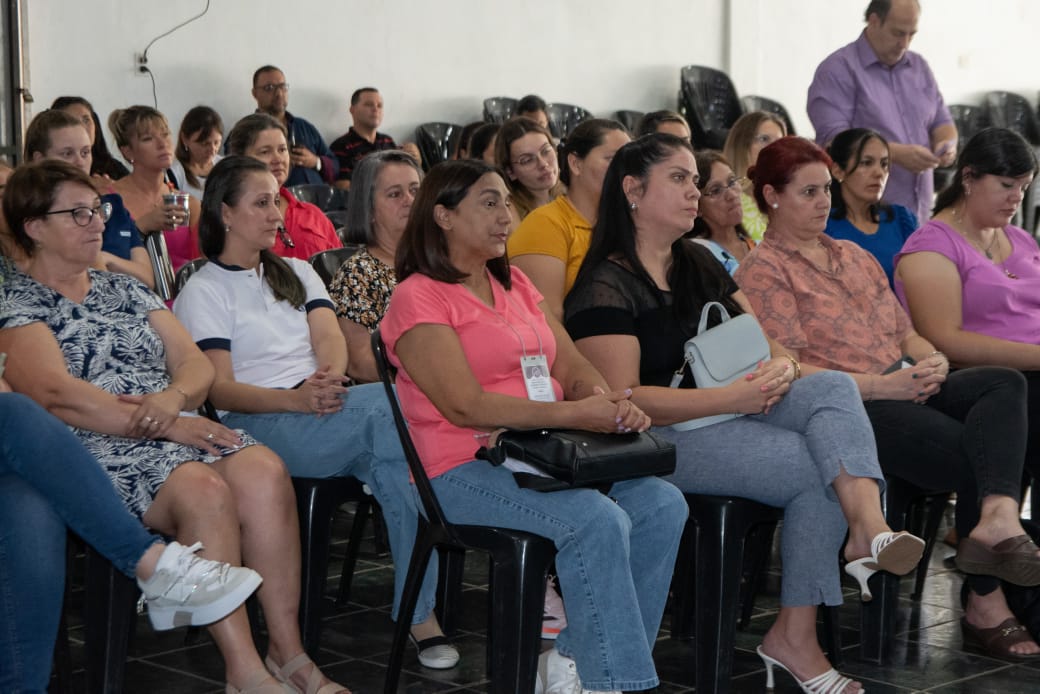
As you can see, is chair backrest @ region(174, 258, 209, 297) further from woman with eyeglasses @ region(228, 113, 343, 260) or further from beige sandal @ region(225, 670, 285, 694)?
beige sandal @ region(225, 670, 285, 694)

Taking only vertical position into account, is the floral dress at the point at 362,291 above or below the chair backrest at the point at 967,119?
below

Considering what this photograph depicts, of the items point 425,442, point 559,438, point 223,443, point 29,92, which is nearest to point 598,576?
point 559,438

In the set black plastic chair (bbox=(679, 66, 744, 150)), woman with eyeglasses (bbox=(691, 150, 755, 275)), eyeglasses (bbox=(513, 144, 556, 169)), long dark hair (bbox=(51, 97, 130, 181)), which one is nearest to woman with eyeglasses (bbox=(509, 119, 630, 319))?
woman with eyeglasses (bbox=(691, 150, 755, 275))

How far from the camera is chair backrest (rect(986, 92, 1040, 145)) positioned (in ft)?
34.2

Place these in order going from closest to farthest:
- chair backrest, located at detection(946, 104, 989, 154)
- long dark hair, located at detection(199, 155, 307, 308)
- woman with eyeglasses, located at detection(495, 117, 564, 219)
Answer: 1. long dark hair, located at detection(199, 155, 307, 308)
2. woman with eyeglasses, located at detection(495, 117, 564, 219)
3. chair backrest, located at detection(946, 104, 989, 154)

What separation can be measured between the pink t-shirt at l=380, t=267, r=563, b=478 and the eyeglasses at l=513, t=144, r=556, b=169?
151cm

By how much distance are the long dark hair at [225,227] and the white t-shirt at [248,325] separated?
3cm

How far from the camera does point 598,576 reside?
230cm

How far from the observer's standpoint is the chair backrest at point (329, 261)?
353cm

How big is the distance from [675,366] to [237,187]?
1.14m

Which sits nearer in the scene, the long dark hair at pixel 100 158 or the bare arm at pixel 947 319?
the bare arm at pixel 947 319

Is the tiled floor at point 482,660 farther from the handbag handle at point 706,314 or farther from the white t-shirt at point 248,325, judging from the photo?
the handbag handle at point 706,314

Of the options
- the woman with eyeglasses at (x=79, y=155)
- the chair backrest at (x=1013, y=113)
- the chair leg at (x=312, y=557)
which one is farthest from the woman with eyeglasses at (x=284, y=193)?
the chair backrest at (x=1013, y=113)

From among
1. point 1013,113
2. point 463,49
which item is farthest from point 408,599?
point 1013,113
